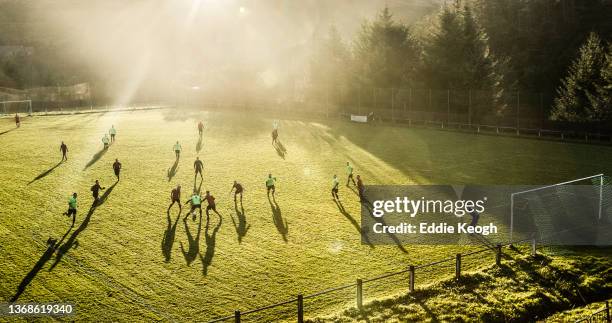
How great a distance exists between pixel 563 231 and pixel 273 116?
50.3m

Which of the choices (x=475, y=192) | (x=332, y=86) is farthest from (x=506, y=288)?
(x=332, y=86)

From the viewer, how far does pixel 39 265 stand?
61.8 ft

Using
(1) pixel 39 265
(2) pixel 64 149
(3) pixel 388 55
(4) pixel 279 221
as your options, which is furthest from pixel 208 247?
(3) pixel 388 55

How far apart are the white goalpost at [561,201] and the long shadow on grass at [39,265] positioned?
779 inches

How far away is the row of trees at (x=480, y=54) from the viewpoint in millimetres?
58469

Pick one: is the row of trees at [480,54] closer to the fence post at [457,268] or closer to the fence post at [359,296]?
the fence post at [457,268]

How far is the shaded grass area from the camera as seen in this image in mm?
15383

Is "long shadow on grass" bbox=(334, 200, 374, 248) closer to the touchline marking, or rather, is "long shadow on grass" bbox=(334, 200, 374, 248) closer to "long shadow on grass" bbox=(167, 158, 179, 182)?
the touchline marking

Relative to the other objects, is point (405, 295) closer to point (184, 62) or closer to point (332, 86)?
point (332, 86)

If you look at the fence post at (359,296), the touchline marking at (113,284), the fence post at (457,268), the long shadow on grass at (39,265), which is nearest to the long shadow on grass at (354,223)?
the fence post at (457,268)

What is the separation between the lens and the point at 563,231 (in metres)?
22.3

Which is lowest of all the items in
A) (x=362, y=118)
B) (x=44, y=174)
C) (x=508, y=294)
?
(x=508, y=294)

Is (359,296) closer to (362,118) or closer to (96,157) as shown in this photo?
(96,157)

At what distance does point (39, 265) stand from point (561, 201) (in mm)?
25724
